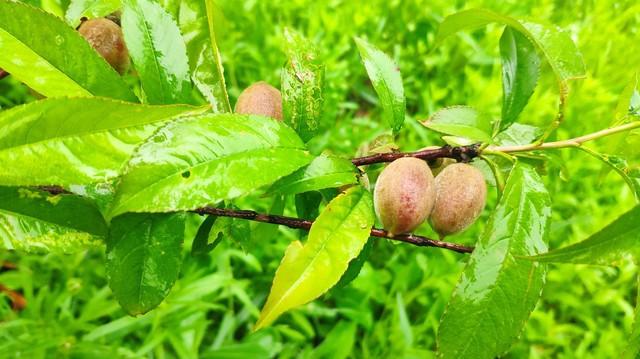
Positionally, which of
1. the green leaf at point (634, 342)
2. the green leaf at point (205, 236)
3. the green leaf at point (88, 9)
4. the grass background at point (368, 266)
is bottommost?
the grass background at point (368, 266)

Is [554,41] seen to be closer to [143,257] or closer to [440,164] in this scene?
[440,164]

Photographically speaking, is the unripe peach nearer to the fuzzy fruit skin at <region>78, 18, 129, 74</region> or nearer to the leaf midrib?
the leaf midrib

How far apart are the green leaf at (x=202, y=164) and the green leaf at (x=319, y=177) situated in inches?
0.8

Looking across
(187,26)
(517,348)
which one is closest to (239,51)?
(517,348)

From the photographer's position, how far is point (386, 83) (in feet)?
1.92

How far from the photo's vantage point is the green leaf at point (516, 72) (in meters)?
0.55

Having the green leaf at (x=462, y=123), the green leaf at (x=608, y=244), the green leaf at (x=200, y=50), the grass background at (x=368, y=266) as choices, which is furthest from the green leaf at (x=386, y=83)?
the grass background at (x=368, y=266)

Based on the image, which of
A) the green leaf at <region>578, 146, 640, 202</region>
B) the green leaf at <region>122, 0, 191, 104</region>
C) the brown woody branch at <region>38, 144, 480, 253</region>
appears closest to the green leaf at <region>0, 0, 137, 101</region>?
the green leaf at <region>122, 0, 191, 104</region>

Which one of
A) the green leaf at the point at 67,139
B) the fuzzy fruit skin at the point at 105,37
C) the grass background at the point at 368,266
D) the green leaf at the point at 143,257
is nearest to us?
the green leaf at the point at 67,139

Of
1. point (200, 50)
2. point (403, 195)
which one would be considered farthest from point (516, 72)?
point (200, 50)

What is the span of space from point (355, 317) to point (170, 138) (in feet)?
3.49

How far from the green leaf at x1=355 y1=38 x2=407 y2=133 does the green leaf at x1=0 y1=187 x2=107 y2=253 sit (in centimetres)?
27

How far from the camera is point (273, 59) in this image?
1.80 m

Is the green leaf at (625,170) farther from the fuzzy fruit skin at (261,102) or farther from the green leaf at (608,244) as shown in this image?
the fuzzy fruit skin at (261,102)
